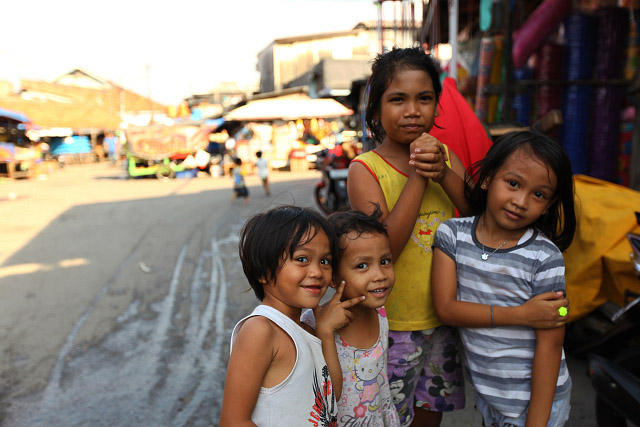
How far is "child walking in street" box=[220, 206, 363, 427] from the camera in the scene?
115 centimetres

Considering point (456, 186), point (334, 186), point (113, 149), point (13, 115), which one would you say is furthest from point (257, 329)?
point (113, 149)

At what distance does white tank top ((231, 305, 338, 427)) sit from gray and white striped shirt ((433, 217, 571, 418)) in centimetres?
54

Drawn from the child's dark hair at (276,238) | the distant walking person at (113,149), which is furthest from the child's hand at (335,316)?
the distant walking person at (113,149)

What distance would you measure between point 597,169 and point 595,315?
Result: 232 cm

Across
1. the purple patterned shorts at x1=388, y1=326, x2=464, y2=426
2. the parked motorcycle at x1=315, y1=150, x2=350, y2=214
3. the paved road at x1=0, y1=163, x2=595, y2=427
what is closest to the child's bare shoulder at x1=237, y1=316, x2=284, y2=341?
the paved road at x1=0, y1=163, x2=595, y2=427

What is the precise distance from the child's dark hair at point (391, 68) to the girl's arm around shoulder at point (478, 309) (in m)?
0.59

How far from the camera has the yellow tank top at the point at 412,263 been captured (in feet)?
5.09

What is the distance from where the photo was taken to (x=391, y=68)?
4.93ft

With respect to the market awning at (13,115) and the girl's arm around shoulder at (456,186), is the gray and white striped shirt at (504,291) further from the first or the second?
the market awning at (13,115)

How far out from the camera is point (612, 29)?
4.13m

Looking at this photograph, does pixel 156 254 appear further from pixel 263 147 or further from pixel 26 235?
pixel 263 147

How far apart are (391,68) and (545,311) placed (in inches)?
36.6

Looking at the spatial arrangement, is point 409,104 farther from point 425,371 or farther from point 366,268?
point 425,371

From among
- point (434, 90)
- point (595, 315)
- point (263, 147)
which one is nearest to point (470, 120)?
point (434, 90)
